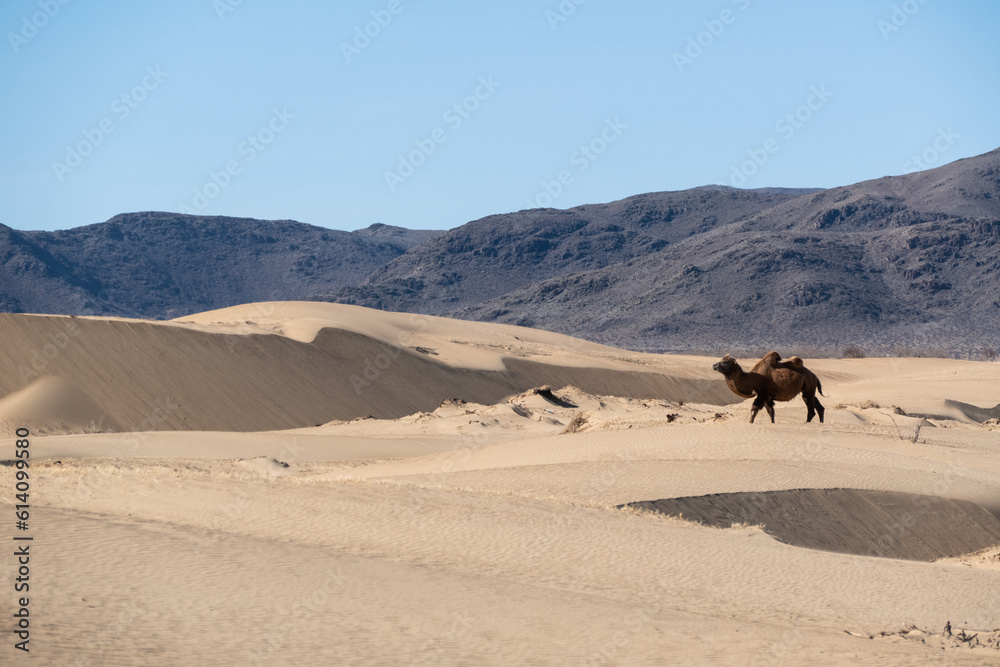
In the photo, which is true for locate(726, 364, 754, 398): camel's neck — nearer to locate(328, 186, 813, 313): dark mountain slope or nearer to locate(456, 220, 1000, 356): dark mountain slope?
locate(456, 220, 1000, 356): dark mountain slope

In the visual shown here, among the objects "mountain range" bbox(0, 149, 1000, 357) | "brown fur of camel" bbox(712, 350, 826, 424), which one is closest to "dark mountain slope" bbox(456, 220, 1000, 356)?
"mountain range" bbox(0, 149, 1000, 357)

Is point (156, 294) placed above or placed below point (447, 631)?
above

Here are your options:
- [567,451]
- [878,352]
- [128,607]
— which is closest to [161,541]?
[128,607]

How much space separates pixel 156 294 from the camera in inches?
6029

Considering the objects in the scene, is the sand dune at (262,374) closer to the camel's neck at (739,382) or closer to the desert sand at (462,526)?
the desert sand at (462,526)

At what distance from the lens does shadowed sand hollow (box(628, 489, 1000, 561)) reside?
14.1 meters

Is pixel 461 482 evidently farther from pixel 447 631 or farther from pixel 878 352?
pixel 878 352

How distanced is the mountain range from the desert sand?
210 feet

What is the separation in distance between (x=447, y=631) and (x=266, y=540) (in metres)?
3.20

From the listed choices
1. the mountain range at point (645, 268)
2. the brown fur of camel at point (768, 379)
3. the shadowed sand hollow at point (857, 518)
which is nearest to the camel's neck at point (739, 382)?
the brown fur of camel at point (768, 379)

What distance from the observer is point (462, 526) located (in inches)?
461

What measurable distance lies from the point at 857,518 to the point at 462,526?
6.81 meters

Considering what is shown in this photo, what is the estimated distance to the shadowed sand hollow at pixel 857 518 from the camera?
46.2ft

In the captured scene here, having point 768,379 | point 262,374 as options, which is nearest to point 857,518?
point 768,379
